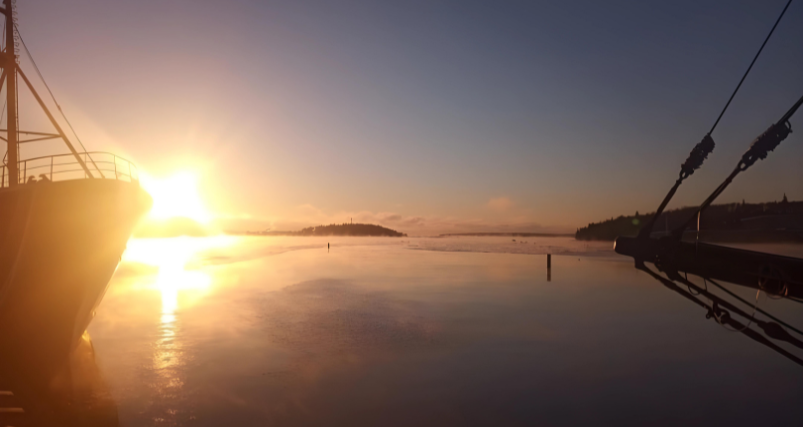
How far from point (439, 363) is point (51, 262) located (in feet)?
42.8

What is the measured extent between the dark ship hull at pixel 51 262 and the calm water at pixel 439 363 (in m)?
1.90

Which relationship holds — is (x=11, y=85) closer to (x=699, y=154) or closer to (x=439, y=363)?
(x=439, y=363)

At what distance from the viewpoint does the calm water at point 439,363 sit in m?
10.6

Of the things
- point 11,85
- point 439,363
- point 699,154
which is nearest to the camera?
point 699,154

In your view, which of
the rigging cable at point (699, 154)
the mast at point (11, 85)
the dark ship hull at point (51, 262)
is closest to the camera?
the rigging cable at point (699, 154)

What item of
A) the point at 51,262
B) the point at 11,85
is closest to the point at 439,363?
the point at 51,262

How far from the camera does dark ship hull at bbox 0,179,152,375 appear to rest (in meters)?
13.9

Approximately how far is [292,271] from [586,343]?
36993 mm

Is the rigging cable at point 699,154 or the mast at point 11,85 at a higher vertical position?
the mast at point 11,85

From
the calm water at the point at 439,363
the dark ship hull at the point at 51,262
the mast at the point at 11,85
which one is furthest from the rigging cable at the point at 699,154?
the mast at the point at 11,85

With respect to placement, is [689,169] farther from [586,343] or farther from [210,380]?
[210,380]

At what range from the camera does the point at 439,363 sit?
14398 millimetres

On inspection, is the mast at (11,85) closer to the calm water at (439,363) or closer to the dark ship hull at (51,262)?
the dark ship hull at (51,262)

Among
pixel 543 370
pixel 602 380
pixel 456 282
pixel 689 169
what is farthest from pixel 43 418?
A: pixel 456 282
